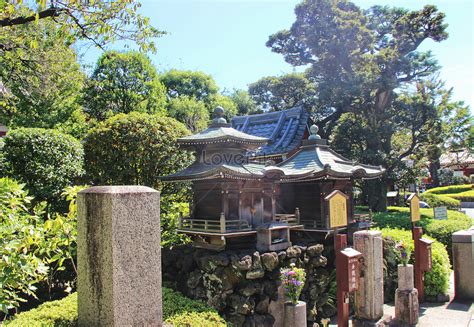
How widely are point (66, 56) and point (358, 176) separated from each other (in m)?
10.4

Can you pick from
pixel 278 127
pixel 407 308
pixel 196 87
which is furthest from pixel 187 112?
pixel 407 308

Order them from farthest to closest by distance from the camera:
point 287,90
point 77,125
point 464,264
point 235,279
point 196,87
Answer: point 196,87 < point 287,90 < point 77,125 < point 464,264 < point 235,279

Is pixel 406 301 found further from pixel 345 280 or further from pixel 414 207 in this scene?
pixel 414 207

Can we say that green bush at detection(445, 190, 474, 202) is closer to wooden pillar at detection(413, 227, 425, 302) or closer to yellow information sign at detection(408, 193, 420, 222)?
yellow information sign at detection(408, 193, 420, 222)

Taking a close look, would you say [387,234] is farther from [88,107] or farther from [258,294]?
[88,107]

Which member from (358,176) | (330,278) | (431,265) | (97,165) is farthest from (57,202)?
(431,265)

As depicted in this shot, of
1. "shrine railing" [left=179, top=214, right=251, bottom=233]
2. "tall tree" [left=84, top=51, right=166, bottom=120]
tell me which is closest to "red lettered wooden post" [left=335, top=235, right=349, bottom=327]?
"shrine railing" [left=179, top=214, right=251, bottom=233]

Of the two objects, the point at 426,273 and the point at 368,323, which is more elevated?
the point at 426,273

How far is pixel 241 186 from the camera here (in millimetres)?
11023

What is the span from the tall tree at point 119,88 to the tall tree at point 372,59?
11.2 metres

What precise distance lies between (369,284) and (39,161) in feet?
33.6

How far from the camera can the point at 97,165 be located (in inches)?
572

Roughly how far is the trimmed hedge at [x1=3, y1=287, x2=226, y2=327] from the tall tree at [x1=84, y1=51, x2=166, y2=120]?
49.9 ft

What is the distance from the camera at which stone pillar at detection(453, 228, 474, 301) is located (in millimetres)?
10273
